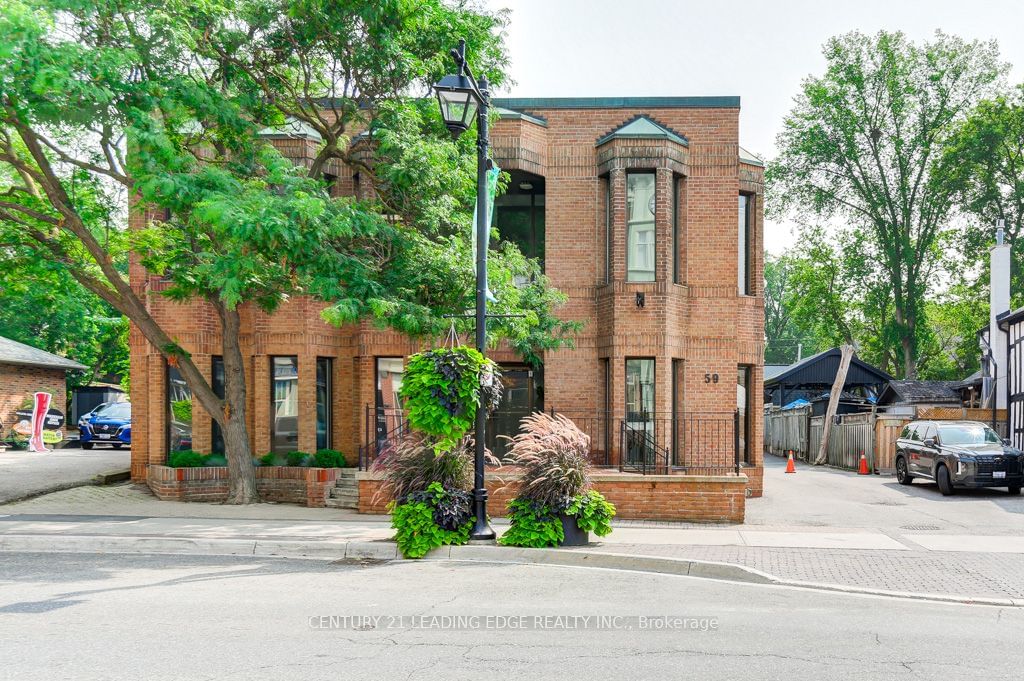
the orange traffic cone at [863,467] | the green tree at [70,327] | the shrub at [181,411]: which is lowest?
the orange traffic cone at [863,467]

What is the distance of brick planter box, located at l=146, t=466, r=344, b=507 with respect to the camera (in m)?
17.2

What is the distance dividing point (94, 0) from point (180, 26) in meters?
1.21

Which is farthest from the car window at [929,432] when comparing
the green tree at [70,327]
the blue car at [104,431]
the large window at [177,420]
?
the green tree at [70,327]

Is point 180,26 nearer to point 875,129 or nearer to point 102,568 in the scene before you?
point 102,568

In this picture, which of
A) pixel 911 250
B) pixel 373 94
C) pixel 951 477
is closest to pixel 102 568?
pixel 373 94

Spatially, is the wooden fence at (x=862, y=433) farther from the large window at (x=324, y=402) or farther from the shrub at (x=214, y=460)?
the shrub at (x=214, y=460)

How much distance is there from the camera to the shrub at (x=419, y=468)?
11383 millimetres

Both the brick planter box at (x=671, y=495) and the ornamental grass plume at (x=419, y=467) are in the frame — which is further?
the brick planter box at (x=671, y=495)

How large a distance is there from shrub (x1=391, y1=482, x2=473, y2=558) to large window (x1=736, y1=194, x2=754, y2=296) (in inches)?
383

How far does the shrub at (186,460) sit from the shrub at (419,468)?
7613 millimetres

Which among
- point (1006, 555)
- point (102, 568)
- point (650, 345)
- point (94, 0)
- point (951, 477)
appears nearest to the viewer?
point (102, 568)

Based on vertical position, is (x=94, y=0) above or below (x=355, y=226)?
above

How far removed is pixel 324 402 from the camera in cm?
1878

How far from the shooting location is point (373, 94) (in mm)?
15312
